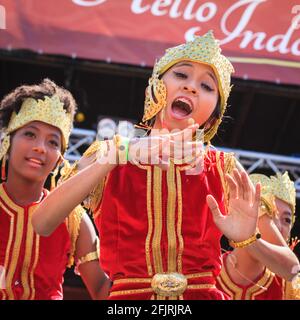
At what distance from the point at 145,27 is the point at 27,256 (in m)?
3.92

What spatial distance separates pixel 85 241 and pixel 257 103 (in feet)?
19.4

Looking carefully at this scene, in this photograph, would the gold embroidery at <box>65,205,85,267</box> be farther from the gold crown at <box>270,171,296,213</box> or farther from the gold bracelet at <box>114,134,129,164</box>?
the gold crown at <box>270,171,296,213</box>

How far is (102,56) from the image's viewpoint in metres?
7.08

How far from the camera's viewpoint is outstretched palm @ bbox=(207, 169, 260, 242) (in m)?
2.69

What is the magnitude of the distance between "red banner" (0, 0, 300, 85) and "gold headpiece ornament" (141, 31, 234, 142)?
3.87m

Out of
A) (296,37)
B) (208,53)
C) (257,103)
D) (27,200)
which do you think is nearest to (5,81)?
(257,103)

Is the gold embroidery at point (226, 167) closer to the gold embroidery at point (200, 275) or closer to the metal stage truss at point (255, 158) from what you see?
the gold embroidery at point (200, 275)

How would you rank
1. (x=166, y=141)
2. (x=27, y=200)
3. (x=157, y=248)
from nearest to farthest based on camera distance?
1. (x=166, y=141)
2. (x=157, y=248)
3. (x=27, y=200)

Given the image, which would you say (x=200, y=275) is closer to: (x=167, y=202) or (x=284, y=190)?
(x=167, y=202)

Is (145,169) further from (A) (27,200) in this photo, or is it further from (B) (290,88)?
(B) (290,88)

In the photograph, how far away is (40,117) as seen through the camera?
149 inches

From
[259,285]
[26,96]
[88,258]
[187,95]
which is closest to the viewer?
[187,95]

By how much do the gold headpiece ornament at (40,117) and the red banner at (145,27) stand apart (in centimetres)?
318

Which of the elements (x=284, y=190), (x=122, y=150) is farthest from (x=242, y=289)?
(x=122, y=150)
